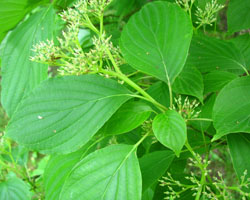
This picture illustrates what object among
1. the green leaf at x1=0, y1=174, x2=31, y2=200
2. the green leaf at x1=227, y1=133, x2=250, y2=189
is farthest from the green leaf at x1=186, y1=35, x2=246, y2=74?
the green leaf at x1=0, y1=174, x2=31, y2=200

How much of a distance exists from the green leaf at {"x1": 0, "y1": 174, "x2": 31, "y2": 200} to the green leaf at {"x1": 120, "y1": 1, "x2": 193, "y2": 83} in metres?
0.97

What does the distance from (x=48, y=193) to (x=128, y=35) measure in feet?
2.21

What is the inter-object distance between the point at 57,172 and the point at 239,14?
1.11 m

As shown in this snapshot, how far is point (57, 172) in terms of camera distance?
3.41 feet

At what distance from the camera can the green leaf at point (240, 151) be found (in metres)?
0.91

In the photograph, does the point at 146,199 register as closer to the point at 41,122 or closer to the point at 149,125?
the point at 149,125

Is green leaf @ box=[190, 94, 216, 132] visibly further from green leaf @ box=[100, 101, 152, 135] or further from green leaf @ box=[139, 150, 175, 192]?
green leaf @ box=[100, 101, 152, 135]

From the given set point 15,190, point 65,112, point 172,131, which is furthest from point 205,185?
point 15,190

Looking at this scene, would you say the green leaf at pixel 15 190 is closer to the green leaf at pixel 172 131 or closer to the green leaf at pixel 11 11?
the green leaf at pixel 11 11

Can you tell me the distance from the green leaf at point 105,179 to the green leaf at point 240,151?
0.34m

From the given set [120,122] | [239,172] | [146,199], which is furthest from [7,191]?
[239,172]

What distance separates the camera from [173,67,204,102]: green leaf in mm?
1035

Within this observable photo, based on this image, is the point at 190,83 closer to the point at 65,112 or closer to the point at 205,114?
the point at 205,114

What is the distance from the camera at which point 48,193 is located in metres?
1.02
